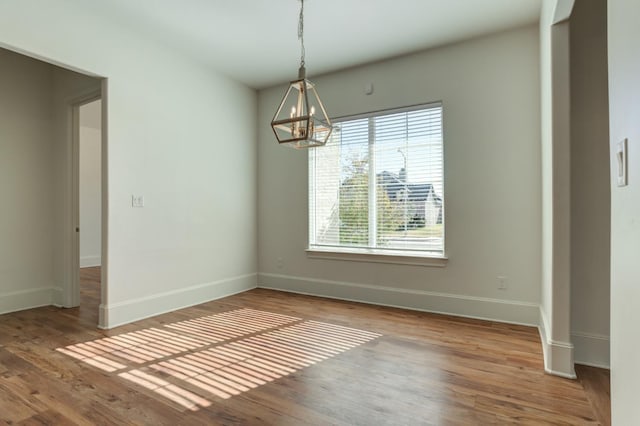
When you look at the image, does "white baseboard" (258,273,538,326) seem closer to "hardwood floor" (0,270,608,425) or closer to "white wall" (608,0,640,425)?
"hardwood floor" (0,270,608,425)

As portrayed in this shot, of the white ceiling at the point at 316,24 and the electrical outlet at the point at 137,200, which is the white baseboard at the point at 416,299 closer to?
the electrical outlet at the point at 137,200

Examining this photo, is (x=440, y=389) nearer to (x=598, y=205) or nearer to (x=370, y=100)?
(x=598, y=205)

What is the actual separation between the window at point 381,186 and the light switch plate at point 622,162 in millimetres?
3049

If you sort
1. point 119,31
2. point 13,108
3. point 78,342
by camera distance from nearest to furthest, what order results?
point 78,342, point 119,31, point 13,108

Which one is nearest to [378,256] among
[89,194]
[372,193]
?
[372,193]

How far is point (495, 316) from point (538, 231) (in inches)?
37.5

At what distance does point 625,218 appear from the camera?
2.99 ft

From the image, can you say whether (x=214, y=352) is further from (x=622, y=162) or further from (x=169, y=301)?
(x=622, y=162)

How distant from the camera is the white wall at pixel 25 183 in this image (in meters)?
4.04

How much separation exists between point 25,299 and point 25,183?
135cm

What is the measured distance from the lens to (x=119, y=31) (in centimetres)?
357

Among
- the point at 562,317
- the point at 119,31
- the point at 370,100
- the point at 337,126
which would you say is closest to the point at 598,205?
the point at 562,317

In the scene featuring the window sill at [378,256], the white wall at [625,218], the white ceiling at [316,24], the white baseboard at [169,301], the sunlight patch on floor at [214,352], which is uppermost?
the white ceiling at [316,24]

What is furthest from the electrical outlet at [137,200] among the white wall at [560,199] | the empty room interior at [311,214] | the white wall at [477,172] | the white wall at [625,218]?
the white wall at [625,218]
